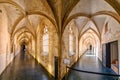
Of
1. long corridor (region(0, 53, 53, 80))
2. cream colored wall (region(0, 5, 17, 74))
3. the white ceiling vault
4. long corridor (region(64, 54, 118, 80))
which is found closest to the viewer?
the white ceiling vault

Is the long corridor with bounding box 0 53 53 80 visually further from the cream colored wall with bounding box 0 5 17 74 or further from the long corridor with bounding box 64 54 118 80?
the long corridor with bounding box 64 54 118 80

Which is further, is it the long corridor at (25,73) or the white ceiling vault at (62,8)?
the long corridor at (25,73)

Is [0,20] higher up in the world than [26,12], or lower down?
lower down

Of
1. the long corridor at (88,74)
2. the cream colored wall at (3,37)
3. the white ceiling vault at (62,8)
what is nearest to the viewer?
the white ceiling vault at (62,8)

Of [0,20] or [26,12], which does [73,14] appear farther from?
[0,20]

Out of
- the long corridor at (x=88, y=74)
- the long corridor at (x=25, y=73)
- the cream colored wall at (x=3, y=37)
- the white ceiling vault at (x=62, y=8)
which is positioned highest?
the white ceiling vault at (x=62, y=8)

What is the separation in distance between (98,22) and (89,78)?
468cm

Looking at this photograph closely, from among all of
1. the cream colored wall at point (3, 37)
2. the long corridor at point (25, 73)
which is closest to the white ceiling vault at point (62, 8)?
the cream colored wall at point (3, 37)

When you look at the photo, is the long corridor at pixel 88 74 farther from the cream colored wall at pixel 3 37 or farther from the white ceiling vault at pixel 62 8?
the cream colored wall at pixel 3 37

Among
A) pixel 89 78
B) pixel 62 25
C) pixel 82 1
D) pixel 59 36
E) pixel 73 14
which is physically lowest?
pixel 89 78

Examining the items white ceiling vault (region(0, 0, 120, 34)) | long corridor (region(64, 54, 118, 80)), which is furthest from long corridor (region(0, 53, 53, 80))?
white ceiling vault (region(0, 0, 120, 34))

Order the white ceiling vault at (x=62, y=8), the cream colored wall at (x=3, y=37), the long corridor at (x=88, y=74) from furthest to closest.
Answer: the cream colored wall at (x=3, y=37)
the long corridor at (x=88, y=74)
the white ceiling vault at (x=62, y=8)

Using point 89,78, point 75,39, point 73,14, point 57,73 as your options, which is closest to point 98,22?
point 75,39

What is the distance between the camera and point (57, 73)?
645 centimetres
